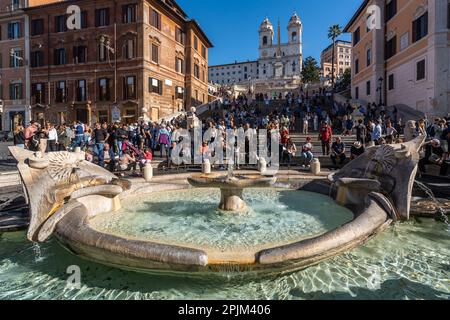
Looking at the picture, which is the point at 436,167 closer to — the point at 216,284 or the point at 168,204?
the point at 168,204

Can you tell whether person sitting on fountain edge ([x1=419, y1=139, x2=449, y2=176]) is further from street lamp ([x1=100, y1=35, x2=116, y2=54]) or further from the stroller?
street lamp ([x1=100, y1=35, x2=116, y2=54])

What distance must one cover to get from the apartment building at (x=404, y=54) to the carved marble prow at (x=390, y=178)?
698 inches

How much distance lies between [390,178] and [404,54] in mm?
23390

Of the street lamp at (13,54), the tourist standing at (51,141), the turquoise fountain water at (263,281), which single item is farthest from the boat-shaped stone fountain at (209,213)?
the street lamp at (13,54)

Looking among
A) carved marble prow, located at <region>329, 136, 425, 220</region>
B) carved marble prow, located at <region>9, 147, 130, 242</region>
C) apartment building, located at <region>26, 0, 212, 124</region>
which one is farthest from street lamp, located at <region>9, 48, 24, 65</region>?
carved marble prow, located at <region>329, 136, 425, 220</region>

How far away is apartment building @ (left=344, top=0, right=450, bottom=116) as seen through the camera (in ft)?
66.1

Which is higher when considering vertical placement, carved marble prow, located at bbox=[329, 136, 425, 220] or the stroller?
the stroller

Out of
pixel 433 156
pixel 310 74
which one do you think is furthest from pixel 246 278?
pixel 310 74

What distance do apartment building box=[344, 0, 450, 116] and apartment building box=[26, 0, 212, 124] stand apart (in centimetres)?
2039

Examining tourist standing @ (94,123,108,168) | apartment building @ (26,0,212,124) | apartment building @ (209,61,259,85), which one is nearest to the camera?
tourist standing @ (94,123,108,168)

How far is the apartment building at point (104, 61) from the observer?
31.3 m

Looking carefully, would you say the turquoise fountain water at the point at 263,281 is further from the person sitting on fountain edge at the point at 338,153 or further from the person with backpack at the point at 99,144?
the person sitting on fountain edge at the point at 338,153

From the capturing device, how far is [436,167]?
1012 centimetres

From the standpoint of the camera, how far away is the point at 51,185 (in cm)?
520
